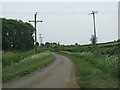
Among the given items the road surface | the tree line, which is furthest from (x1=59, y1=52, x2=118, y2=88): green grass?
the tree line

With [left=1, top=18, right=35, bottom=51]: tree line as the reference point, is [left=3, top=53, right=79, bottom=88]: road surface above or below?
below

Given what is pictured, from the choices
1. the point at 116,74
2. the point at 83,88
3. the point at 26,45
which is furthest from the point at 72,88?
the point at 26,45

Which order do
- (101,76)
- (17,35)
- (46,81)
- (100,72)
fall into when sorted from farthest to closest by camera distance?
(17,35)
(100,72)
(101,76)
(46,81)

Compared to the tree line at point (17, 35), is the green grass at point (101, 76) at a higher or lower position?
lower

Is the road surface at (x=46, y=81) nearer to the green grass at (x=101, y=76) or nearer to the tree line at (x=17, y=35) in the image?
the green grass at (x=101, y=76)

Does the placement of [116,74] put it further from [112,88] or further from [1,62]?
[1,62]

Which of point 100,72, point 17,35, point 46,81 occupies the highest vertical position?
point 17,35

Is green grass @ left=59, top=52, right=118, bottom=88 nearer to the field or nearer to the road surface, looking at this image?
the field

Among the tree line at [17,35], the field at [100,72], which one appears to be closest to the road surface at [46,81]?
the field at [100,72]

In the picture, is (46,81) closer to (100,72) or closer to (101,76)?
(101,76)

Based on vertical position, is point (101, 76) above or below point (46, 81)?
above

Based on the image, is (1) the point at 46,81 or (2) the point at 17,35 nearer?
(1) the point at 46,81

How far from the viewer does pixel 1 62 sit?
27.6 metres

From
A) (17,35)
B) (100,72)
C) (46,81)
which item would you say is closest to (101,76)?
(100,72)
